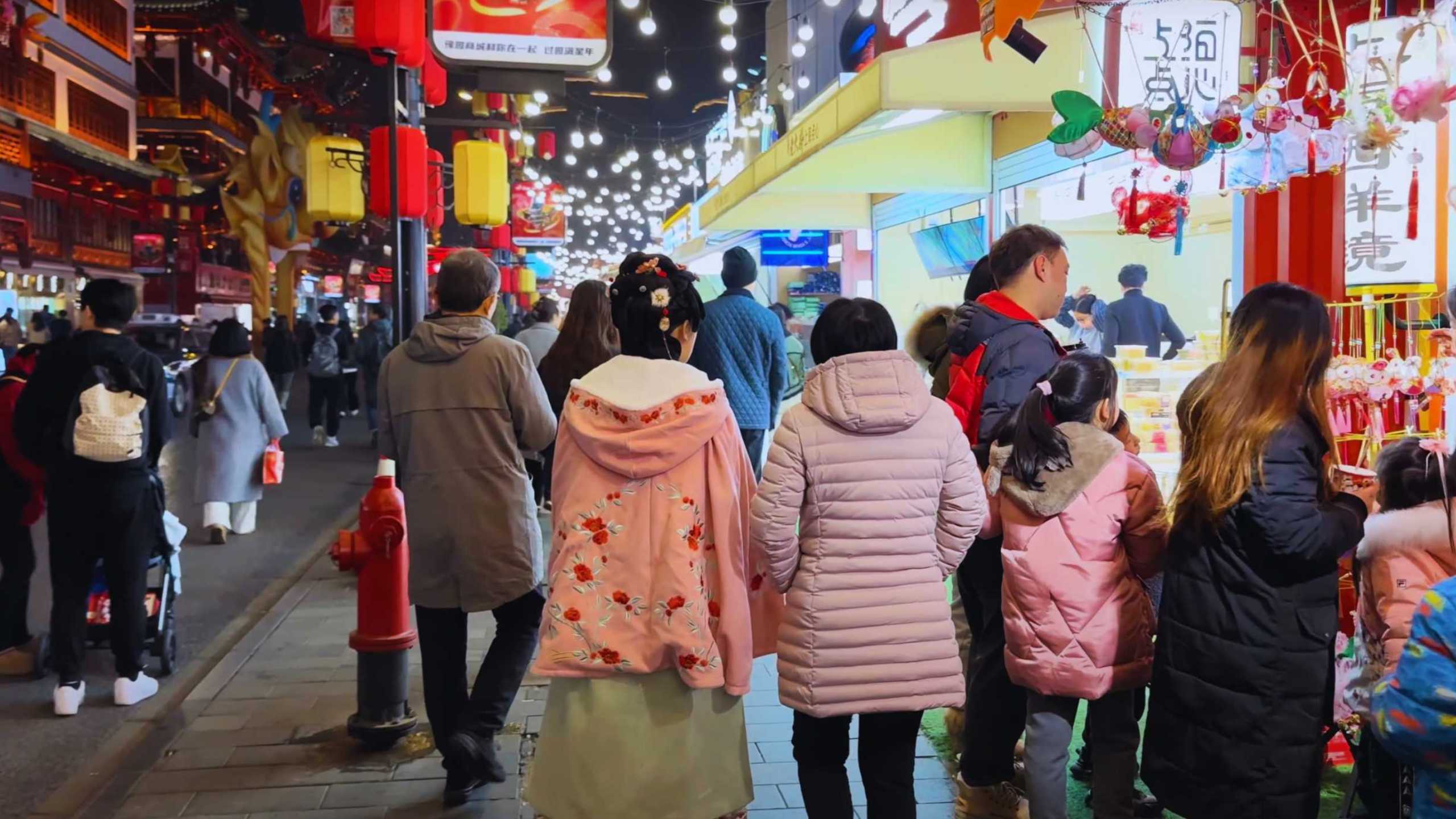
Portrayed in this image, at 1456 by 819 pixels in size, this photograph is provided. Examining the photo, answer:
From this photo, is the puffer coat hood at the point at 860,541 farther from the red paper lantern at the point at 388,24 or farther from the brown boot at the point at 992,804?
the red paper lantern at the point at 388,24

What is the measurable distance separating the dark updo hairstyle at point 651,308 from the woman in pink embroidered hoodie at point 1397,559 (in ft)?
6.49

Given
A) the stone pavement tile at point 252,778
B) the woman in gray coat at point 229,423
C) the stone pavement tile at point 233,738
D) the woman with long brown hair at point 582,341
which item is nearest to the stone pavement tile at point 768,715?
the stone pavement tile at point 252,778

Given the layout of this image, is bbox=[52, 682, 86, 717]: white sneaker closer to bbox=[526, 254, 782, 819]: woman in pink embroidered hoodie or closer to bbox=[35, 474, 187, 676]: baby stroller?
bbox=[35, 474, 187, 676]: baby stroller

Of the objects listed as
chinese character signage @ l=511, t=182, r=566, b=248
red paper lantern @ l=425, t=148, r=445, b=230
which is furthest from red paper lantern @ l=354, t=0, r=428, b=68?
chinese character signage @ l=511, t=182, r=566, b=248

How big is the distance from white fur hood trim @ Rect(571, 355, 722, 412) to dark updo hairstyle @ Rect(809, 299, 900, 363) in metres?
0.35

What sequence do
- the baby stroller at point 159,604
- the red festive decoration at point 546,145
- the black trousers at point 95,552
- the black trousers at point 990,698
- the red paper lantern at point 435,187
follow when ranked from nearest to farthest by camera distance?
the black trousers at point 990,698 < the black trousers at point 95,552 < the baby stroller at point 159,604 < the red paper lantern at point 435,187 < the red festive decoration at point 546,145

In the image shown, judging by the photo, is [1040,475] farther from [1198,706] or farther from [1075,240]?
[1075,240]

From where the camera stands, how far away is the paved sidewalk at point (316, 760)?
425 centimetres

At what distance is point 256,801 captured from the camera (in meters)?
4.31

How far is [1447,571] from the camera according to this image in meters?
3.05

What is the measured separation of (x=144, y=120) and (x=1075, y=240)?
28206 mm

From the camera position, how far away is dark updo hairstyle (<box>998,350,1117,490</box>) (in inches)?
136

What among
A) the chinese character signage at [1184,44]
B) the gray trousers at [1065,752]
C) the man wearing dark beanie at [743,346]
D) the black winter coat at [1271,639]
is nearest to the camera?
the black winter coat at [1271,639]

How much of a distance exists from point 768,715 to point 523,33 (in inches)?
182
